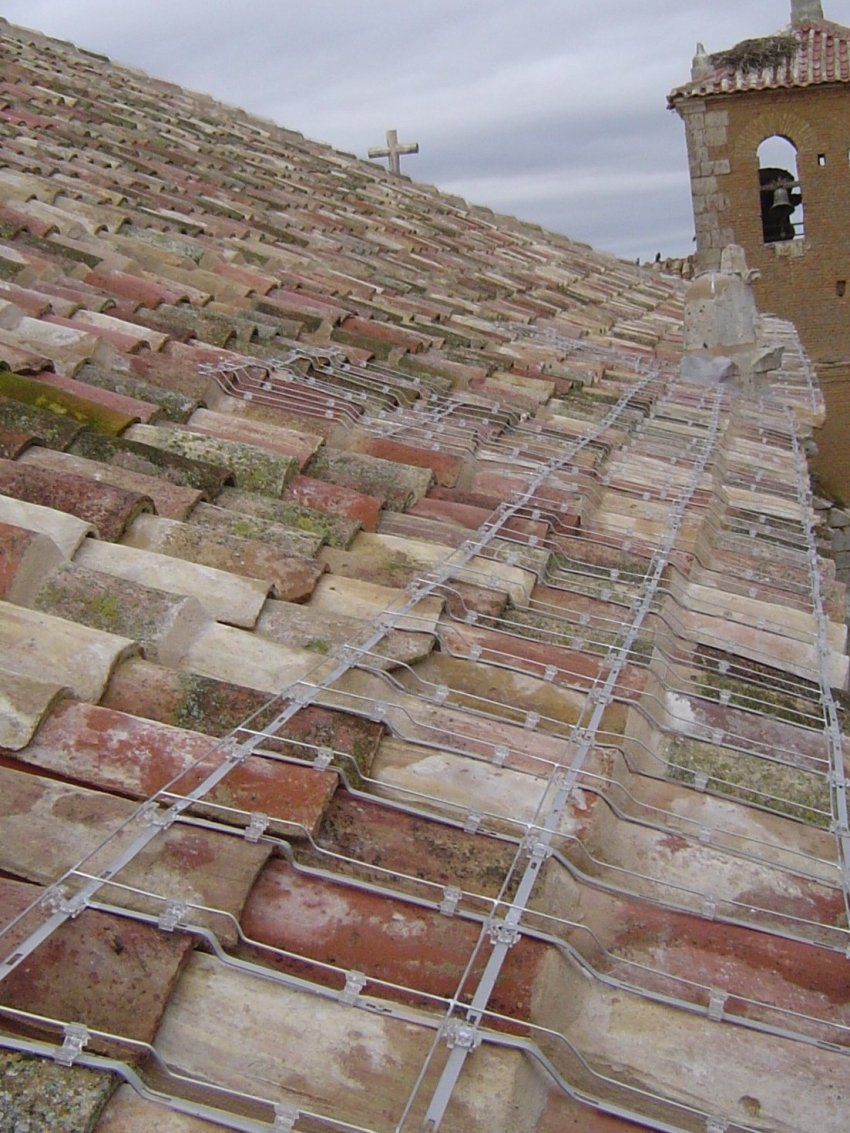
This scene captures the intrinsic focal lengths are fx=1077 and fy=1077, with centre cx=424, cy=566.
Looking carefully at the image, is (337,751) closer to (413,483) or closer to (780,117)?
(413,483)

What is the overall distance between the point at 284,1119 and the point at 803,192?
53.6 feet

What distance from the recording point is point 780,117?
49.5ft

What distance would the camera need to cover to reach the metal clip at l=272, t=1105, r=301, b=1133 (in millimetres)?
1458

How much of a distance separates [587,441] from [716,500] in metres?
0.66

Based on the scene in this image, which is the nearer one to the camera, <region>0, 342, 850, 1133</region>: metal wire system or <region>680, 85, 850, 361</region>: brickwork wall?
<region>0, 342, 850, 1133</region>: metal wire system

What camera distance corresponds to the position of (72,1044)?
1.47m

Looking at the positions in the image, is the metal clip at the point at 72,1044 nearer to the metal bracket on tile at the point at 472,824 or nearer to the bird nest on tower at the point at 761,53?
the metal bracket on tile at the point at 472,824

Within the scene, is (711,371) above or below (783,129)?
below

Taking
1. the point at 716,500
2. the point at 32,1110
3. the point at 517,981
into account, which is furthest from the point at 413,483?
the point at 32,1110

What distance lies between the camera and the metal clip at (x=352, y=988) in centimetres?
171

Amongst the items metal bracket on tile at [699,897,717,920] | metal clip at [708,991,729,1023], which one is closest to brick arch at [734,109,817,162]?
metal bracket on tile at [699,897,717,920]

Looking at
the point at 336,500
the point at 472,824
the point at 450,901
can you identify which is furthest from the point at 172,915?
the point at 336,500

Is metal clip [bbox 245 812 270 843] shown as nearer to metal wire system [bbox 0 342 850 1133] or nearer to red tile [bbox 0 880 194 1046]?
metal wire system [bbox 0 342 850 1133]

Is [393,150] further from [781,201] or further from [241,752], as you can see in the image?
[241,752]
